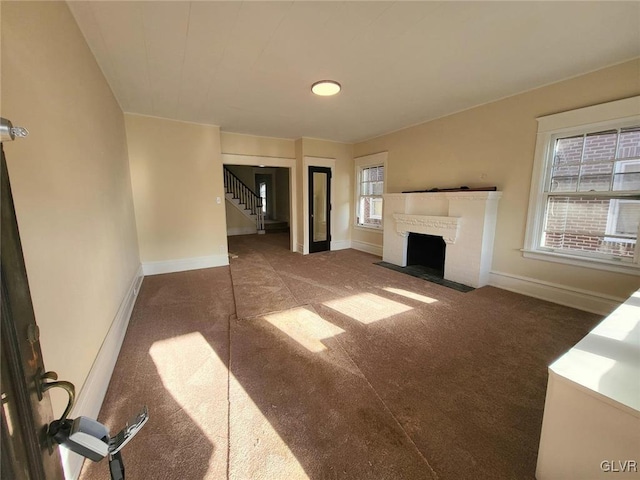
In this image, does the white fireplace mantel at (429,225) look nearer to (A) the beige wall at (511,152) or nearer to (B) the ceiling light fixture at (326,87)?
(A) the beige wall at (511,152)

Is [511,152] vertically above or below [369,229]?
above

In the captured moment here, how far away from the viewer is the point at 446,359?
208cm

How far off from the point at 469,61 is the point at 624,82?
1.55 m

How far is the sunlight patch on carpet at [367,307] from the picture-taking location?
2.80 m

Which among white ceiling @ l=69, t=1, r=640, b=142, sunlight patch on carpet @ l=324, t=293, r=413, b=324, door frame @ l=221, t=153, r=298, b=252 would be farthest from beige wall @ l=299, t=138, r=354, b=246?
sunlight patch on carpet @ l=324, t=293, r=413, b=324

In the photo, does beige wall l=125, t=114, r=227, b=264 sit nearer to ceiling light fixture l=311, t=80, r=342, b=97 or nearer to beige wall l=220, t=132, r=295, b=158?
beige wall l=220, t=132, r=295, b=158

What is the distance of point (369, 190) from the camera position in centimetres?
601

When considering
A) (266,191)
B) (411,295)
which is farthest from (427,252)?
(266,191)

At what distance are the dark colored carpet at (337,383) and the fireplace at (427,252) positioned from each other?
1078 mm

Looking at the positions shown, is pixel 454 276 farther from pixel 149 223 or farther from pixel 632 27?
pixel 149 223

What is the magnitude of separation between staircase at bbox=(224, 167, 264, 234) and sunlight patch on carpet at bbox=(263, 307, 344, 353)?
6648 mm

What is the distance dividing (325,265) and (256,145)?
9.33 feet
